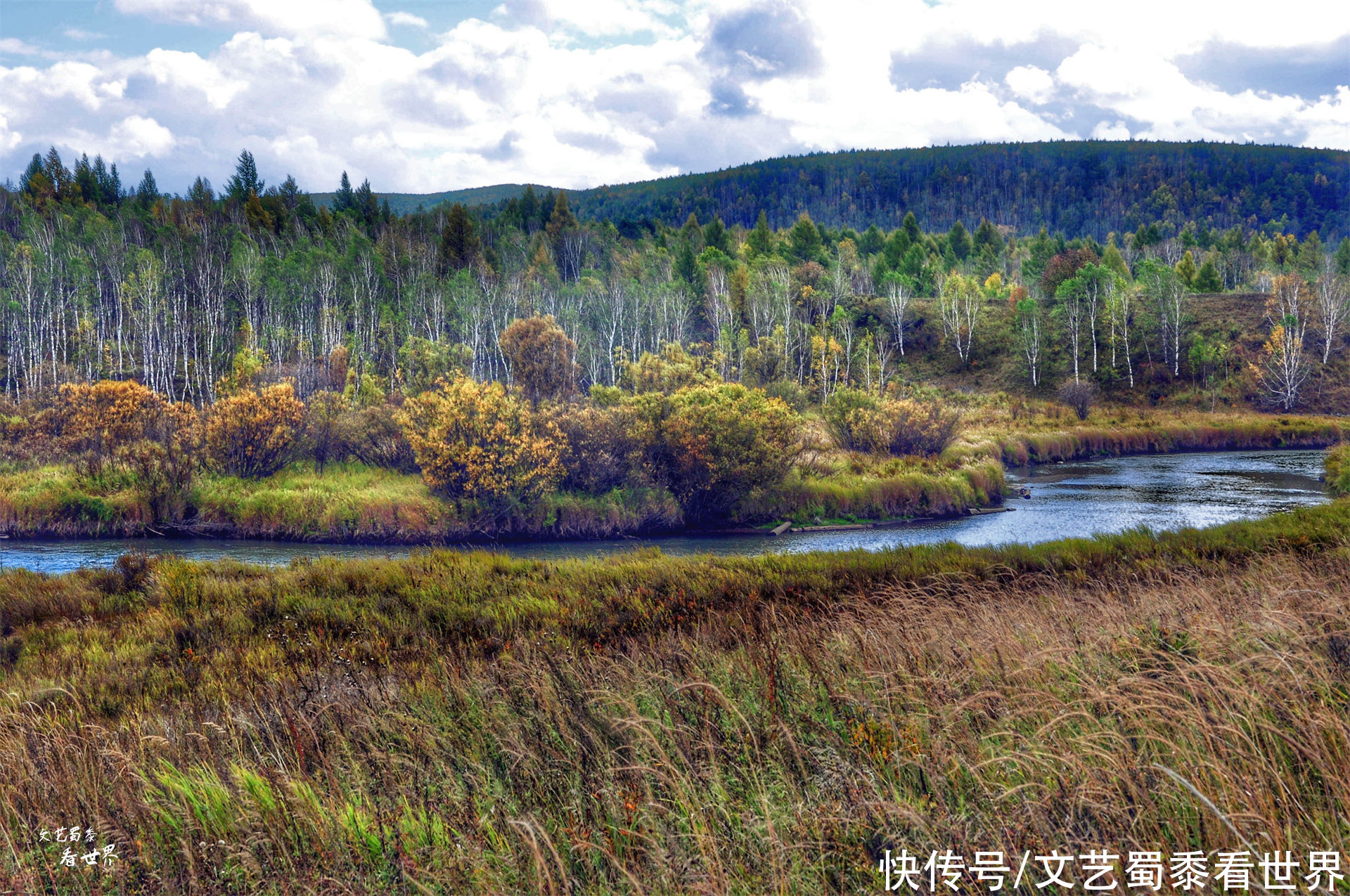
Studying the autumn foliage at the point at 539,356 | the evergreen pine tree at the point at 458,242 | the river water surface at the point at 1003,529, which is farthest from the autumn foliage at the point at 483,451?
the evergreen pine tree at the point at 458,242

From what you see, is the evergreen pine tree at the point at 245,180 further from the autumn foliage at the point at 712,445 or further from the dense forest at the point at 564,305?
the autumn foliage at the point at 712,445

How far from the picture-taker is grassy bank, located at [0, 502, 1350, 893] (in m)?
3.09

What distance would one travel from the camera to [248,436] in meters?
28.7

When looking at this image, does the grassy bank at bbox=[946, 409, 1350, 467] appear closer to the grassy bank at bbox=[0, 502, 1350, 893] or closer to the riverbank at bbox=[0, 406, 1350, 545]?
the riverbank at bbox=[0, 406, 1350, 545]

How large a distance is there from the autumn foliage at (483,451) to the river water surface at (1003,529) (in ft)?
6.88

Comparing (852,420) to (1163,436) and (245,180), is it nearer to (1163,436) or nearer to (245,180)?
(1163,436)

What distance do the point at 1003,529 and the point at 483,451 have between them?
1748cm

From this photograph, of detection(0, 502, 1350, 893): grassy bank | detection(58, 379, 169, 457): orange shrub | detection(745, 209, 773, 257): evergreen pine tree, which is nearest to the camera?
detection(0, 502, 1350, 893): grassy bank

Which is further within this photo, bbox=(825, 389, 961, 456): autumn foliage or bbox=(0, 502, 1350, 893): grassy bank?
bbox=(825, 389, 961, 456): autumn foliage

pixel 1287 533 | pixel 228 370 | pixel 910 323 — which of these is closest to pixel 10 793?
pixel 1287 533

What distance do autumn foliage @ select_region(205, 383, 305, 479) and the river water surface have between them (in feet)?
13.5

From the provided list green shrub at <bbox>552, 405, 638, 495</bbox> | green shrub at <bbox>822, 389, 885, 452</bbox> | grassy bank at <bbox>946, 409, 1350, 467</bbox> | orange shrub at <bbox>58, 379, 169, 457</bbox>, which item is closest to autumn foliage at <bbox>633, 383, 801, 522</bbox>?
green shrub at <bbox>552, 405, 638, 495</bbox>

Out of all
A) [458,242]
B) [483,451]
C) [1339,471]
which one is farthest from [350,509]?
[458,242]

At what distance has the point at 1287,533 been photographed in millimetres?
11703
